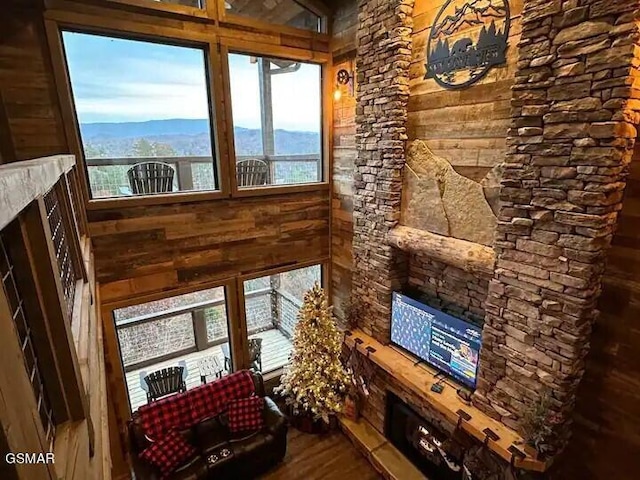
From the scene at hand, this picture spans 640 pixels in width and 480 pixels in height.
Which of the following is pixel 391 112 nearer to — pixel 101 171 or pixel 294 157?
pixel 294 157

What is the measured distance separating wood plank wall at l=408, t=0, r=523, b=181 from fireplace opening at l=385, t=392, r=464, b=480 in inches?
103

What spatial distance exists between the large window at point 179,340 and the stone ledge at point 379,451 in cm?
186

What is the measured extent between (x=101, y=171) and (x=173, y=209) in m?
0.78

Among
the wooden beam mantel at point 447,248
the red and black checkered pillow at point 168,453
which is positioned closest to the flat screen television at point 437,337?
the wooden beam mantel at point 447,248

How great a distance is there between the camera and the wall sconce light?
4.36m

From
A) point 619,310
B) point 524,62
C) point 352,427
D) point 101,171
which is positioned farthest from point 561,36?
point 352,427

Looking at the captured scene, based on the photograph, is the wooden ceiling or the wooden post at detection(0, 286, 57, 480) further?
the wooden ceiling

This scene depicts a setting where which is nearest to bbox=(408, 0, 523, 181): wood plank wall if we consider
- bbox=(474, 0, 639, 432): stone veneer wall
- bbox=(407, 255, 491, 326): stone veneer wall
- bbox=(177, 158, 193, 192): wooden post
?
bbox=(474, 0, 639, 432): stone veneer wall

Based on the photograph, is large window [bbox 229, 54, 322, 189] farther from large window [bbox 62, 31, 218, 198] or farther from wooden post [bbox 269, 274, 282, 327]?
wooden post [bbox 269, 274, 282, 327]

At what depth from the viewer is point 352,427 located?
14.8 ft

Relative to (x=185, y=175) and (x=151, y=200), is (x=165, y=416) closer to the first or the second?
(x=151, y=200)

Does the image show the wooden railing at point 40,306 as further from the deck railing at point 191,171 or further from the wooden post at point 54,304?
the deck railing at point 191,171

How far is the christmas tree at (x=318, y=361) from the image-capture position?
432 centimetres

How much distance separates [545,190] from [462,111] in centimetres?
109
